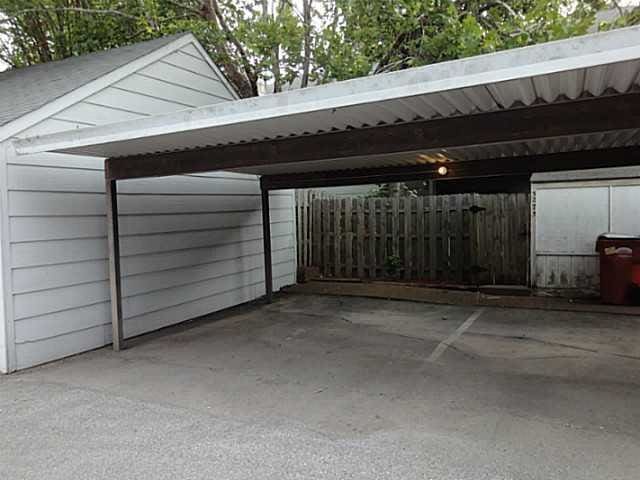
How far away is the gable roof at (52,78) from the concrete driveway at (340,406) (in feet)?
8.85

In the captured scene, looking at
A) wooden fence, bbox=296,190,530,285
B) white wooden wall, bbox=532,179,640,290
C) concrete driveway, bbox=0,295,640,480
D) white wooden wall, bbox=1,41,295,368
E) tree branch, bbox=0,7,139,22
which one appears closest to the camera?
concrete driveway, bbox=0,295,640,480

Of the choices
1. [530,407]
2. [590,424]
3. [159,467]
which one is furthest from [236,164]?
[590,424]

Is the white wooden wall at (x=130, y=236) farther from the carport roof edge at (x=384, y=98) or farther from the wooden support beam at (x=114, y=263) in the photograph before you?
the carport roof edge at (x=384, y=98)

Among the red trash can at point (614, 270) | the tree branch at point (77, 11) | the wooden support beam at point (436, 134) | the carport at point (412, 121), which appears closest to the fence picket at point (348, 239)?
the red trash can at point (614, 270)

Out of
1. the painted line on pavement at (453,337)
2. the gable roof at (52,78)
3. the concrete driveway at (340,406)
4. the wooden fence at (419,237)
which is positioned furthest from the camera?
the wooden fence at (419,237)

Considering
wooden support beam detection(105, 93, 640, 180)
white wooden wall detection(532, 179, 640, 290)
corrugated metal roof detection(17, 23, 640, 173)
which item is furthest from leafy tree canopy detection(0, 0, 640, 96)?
wooden support beam detection(105, 93, 640, 180)

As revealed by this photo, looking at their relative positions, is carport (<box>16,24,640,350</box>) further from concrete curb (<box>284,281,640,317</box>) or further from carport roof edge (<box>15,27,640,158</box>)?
concrete curb (<box>284,281,640,317</box>)

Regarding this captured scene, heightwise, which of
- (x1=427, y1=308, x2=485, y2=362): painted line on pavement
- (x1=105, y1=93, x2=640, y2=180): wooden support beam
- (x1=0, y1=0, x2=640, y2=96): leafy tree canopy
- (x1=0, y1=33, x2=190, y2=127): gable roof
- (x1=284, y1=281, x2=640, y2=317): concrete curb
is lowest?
(x1=427, y1=308, x2=485, y2=362): painted line on pavement

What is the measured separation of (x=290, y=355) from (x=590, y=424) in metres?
2.72

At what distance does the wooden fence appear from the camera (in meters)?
8.33

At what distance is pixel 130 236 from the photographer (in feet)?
18.6

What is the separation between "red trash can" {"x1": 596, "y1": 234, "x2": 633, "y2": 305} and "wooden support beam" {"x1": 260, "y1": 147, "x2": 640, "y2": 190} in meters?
2.10

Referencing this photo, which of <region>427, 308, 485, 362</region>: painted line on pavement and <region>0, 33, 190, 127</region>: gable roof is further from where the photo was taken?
<region>0, 33, 190, 127</region>: gable roof

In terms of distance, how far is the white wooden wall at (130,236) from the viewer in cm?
462
